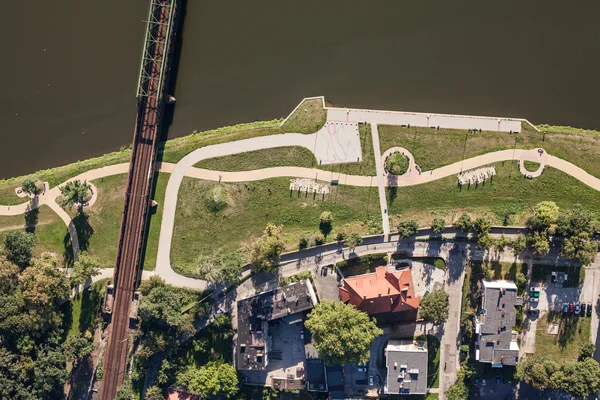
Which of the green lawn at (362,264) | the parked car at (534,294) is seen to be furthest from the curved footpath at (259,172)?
the parked car at (534,294)

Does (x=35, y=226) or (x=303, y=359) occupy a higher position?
(x=35, y=226)

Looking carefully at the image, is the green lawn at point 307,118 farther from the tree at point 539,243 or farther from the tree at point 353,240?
the tree at point 539,243

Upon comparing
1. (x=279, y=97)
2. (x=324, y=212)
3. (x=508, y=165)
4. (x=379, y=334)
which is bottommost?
(x=379, y=334)

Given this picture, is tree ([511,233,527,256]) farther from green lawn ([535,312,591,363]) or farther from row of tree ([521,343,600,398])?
row of tree ([521,343,600,398])

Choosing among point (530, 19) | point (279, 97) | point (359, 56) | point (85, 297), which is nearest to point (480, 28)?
point (530, 19)

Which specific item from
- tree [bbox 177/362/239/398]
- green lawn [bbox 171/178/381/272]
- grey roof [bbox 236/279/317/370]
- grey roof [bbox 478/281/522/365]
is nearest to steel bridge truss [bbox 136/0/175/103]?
green lawn [bbox 171/178/381/272]

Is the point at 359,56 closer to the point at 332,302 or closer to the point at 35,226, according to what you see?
the point at 332,302
